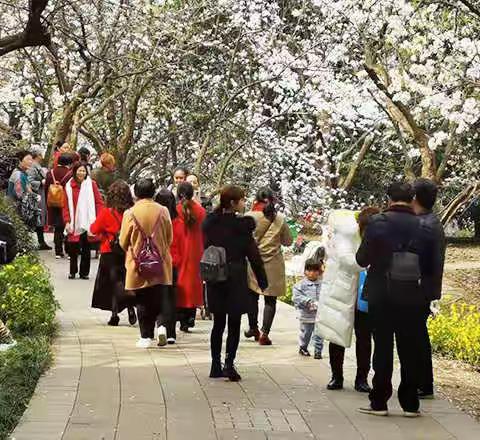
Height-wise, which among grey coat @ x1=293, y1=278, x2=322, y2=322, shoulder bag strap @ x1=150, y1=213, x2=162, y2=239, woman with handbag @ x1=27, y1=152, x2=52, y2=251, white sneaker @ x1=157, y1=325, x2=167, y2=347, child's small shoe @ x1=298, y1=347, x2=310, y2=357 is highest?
woman with handbag @ x1=27, y1=152, x2=52, y2=251

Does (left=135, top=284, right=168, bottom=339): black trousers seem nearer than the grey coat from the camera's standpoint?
No

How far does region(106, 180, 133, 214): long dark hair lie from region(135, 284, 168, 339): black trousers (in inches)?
61.9

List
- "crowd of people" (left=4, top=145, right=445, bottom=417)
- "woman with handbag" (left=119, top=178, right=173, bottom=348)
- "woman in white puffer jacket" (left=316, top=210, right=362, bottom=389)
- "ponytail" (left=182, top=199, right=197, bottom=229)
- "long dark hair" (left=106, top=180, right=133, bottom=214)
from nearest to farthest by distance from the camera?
"crowd of people" (left=4, top=145, right=445, bottom=417) < "woman in white puffer jacket" (left=316, top=210, right=362, bottom=389) < "woman with handbag" (left=119, top=178, right=173, bottom=348) < "ponytail" (left=182, top=199, right=197, bottom=229) < "long dark hair" (left=106, top=180, right=133, bottom=214)

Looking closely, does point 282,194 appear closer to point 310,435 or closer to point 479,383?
point 479,383

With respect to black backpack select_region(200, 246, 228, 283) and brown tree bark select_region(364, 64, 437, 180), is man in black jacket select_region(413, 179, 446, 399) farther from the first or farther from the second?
brown tree bark select_region(364, 64, 437, 180)

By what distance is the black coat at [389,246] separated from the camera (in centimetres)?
732

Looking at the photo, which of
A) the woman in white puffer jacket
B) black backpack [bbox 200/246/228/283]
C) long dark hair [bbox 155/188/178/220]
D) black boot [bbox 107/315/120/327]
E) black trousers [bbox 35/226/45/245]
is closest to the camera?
the woman in white puffer jacket

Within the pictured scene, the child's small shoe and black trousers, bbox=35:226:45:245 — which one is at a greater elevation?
black trousers, bbox=35:226:45:245

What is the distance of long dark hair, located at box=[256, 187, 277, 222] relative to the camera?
1073 centimetres

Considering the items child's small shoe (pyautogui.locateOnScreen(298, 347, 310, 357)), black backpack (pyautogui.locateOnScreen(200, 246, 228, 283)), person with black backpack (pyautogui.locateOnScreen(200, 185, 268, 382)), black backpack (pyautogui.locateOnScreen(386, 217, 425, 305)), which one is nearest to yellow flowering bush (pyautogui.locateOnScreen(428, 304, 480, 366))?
child's small shoe (pyautogui.locateOnScreen(298, 347, 310, 357))

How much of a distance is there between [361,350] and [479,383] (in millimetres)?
1523

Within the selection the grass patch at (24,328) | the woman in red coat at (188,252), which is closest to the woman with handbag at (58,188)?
the grass patch at (24,328)

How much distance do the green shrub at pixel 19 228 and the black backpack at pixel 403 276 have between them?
8345 millimetres

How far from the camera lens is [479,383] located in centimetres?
930
